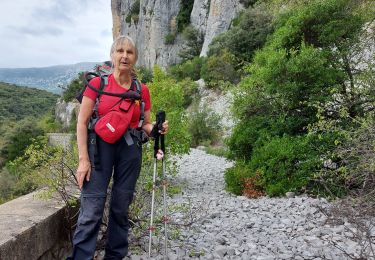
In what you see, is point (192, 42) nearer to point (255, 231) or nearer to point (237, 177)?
point (237, 177)

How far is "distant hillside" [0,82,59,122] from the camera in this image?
2254 inches

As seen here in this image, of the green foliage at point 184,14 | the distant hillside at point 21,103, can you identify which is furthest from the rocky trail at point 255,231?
the distant hillside at point 21,103

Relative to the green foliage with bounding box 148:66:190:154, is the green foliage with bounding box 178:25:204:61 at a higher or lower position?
higher

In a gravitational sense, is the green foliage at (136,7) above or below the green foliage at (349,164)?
above

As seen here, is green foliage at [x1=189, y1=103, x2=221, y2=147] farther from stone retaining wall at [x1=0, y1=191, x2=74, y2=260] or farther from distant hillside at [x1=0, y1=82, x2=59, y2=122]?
distant hillside at [x1=0, y1=82, x2=59, y2=122]

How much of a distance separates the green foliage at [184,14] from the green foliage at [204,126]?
1082 inches

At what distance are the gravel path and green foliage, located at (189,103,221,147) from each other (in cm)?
1019

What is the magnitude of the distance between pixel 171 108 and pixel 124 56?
576cm

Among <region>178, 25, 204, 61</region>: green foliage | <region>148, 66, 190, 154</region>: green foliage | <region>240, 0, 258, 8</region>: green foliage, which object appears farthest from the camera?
<region>178, 25, 204, 61</region>: green foliage

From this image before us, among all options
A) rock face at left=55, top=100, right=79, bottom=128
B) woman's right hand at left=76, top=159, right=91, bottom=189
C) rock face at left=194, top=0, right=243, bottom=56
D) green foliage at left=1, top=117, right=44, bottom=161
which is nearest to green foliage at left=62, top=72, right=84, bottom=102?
woman's right hand at left=76, top=159, right=91, bottom=189

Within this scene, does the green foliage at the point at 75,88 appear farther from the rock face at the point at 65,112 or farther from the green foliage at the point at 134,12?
the green foliage at the point at 134,12

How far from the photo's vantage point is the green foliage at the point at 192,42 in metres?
39.6

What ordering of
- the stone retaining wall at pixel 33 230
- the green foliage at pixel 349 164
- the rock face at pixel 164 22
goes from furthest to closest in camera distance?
the rock face at pixel 164 22 → the green foliage at pixel 349 164 → the stone retaining wall at pixel 33 230

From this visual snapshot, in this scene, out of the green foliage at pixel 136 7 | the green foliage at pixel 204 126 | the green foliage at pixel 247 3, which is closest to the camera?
the green foliage at pixel 204 126
